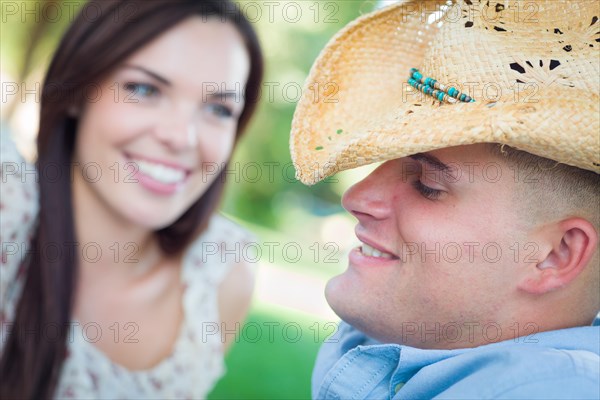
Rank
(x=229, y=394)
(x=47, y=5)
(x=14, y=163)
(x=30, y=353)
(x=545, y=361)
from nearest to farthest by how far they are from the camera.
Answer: (x=545, y=361) → (x=30, y=353) → (x=14, y=163) → (x=229, y=394) → (x=47, y=5)

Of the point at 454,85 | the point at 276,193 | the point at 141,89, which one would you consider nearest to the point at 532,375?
the point at 454,85

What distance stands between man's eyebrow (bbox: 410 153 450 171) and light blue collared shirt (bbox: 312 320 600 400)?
15.3 inches

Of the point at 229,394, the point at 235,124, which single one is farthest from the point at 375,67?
the point at 229,394

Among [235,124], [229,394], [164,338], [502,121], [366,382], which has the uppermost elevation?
[502,121]

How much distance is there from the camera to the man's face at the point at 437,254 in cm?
142

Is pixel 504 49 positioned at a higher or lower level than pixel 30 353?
higher

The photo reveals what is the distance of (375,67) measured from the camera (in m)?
1.72

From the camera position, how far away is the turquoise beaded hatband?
139cm

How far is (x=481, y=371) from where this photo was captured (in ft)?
4.01

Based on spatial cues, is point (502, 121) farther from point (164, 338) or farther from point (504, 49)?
point (164, 338)

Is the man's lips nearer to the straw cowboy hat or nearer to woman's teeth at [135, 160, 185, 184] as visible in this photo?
the straw cowboy hat

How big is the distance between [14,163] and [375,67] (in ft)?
5.47

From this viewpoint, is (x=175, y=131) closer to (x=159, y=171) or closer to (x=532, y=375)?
(x=159, y=171)

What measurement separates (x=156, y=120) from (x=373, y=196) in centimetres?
132
